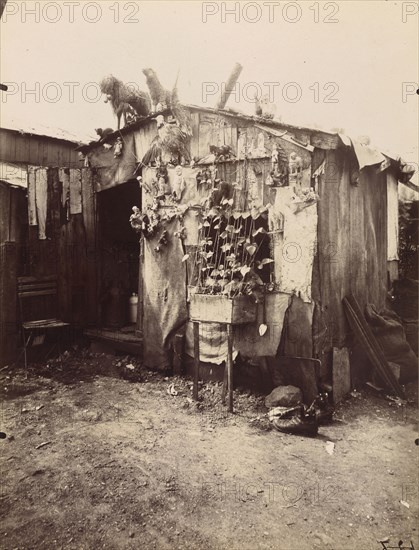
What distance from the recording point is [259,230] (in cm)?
584

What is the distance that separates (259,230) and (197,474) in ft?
11.4

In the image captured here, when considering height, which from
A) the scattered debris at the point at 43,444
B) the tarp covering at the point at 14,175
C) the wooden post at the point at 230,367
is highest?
the tarp covering at the point at 14,175

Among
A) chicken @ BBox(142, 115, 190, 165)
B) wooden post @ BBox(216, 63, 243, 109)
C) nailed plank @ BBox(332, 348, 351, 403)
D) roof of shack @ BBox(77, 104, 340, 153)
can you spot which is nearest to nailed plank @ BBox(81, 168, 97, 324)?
roof of shack @ BBox(77, 104, 340, 153)

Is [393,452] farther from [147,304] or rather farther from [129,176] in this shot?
[129,176]

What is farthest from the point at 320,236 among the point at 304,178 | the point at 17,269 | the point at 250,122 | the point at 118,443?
the point at 17,269

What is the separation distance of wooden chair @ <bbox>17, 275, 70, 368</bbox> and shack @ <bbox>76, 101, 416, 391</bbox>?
210cm

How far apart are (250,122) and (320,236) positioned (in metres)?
2.28

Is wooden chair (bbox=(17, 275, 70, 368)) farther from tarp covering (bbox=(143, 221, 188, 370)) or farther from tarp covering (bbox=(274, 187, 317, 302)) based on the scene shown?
tarp covering (bbox=(274, 187, 317, 302))

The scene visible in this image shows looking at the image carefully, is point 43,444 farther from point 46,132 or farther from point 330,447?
point 46,132

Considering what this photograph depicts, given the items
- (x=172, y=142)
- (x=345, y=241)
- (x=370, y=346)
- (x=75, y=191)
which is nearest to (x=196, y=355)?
(x=370, y=346)

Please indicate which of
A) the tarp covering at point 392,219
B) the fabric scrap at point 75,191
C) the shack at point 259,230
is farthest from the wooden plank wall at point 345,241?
the fabric scrap at point 75,191

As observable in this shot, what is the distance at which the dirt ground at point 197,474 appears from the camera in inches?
126

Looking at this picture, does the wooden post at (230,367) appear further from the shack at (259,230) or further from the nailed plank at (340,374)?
the nailed plank at (340,374)

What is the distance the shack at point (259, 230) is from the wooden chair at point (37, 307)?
2.10 metres
